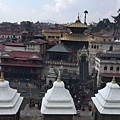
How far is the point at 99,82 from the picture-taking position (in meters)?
33.2

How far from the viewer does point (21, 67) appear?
35.7 metres

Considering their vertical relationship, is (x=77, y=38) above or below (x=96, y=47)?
above

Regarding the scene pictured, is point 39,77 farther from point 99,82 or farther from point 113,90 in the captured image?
point 113,90

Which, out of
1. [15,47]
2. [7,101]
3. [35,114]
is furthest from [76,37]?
[7,101]

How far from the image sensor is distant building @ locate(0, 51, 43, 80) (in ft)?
117

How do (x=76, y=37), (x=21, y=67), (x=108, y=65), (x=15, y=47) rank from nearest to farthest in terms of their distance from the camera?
(x=108, y=65), (x=21, y=67), (x=15, y=47), (x=76, y=37)

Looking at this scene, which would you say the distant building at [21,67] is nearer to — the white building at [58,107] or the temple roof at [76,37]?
the temple roof at [76,37]

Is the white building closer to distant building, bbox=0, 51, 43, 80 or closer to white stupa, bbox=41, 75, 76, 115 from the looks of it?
white stupa, bbox=41, 75, 76, 115

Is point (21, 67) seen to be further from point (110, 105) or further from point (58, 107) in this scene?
point (110, 105)

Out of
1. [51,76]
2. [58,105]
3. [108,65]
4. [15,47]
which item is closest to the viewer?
[58,105]

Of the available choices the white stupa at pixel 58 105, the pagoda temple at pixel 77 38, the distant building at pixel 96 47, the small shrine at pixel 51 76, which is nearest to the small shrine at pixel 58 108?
the white stupa at pixel 58 105

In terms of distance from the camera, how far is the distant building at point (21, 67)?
35.7m

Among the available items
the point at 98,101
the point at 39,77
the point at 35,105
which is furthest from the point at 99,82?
the point at 98,101

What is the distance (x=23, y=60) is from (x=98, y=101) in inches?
831
